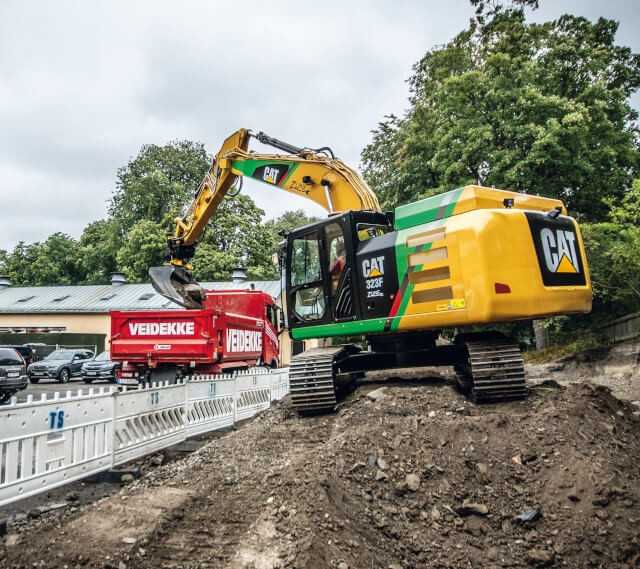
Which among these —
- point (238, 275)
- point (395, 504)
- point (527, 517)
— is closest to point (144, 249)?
point (238, 275)

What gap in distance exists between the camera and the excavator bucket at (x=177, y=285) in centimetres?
1108

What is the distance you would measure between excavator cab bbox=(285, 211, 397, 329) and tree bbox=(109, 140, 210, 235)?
3659 cm

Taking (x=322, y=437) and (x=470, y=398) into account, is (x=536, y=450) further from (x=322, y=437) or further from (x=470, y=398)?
(x=322, y=437)

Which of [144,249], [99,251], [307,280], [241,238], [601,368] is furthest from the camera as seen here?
[99,251]

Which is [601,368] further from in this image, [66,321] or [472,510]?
[66,321]

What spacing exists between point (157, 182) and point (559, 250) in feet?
141

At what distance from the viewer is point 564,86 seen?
65.1 ft

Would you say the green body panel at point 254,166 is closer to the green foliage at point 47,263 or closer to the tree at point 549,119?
the tree at point 549,119

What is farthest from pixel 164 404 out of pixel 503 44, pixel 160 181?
pixel 160 181

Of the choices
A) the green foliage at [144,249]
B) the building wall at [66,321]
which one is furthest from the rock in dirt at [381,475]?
the green foliage at [144,249]

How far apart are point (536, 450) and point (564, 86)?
18696 millimetres

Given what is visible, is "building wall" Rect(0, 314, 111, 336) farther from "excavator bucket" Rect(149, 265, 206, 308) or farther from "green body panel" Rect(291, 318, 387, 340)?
"green body panel" Rect(291, 318, 387, 340)

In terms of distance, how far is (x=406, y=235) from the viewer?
22.7 ft

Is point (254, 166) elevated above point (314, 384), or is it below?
above
